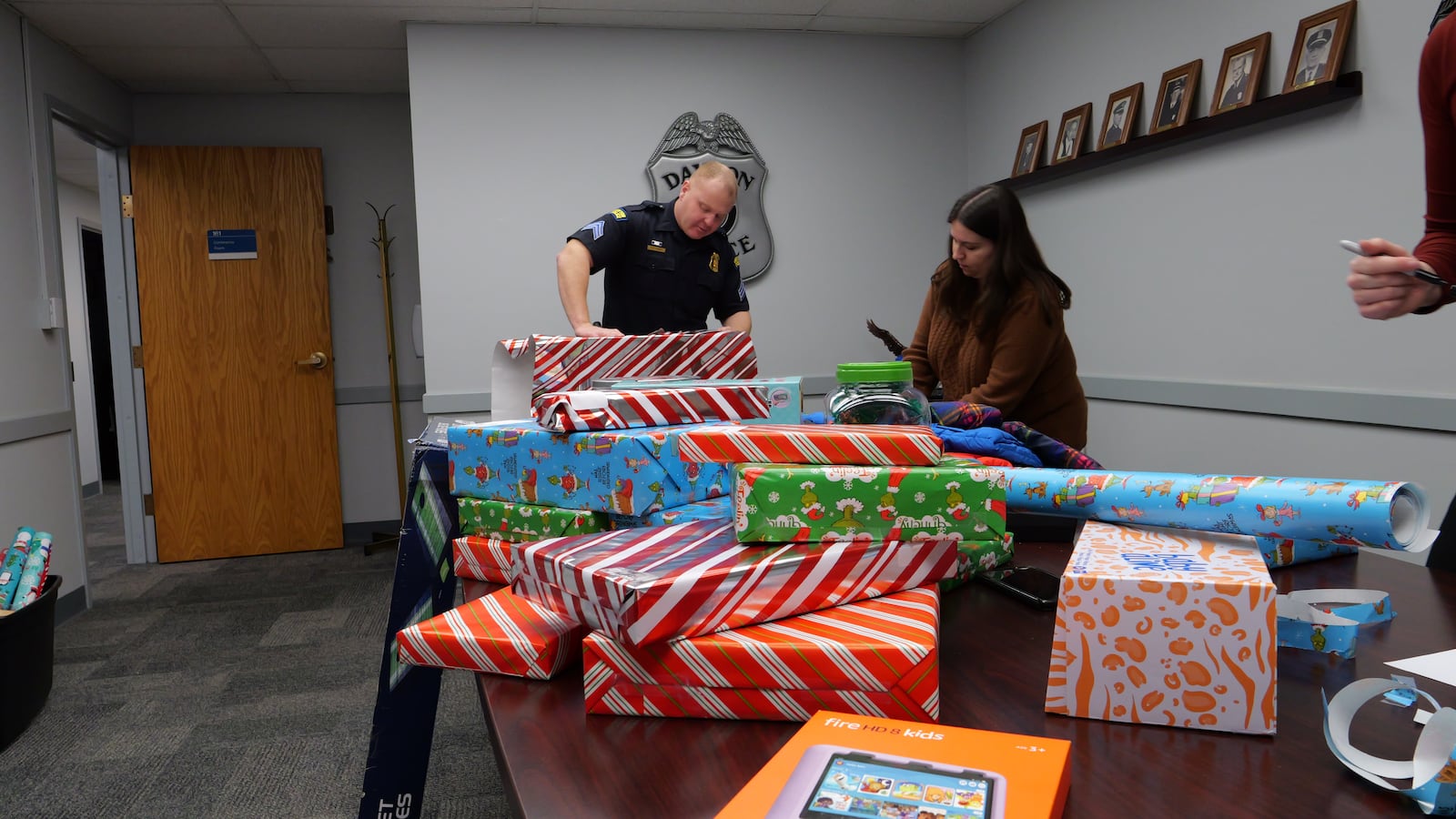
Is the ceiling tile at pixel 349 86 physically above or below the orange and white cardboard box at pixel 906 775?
above

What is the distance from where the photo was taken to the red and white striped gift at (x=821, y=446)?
744mm

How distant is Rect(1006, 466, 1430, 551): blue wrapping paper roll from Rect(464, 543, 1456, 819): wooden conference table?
0.12 metres

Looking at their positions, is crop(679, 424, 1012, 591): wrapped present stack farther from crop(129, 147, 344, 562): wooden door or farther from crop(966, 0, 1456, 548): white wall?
crop(129, 147, 344, 562): wooden door

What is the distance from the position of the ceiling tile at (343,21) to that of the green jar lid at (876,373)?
3.40m

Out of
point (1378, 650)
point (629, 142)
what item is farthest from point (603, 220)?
point (1378, 650)

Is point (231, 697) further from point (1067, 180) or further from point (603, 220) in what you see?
point (1067, 180)

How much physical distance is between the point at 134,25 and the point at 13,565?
2376 millimetres

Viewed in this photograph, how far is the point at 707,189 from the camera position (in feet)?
8.88

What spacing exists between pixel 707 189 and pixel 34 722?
2412 mm

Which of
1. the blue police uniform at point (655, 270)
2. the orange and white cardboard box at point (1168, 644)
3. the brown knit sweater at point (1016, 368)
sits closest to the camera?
the orange and white cardboard box at point (1168, 644)

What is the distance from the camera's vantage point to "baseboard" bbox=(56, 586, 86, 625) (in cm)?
364

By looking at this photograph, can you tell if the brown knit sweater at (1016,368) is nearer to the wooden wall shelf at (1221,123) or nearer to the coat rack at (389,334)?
the wooden wall shelf at (1221,123)

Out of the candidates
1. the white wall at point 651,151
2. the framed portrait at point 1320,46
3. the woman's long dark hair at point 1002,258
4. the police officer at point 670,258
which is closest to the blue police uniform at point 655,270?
the police officer at point 670,258

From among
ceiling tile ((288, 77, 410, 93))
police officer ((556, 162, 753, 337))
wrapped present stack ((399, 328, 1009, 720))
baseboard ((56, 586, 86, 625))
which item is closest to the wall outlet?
baseboard ((56, 586, 86, 625))
